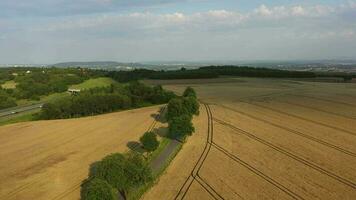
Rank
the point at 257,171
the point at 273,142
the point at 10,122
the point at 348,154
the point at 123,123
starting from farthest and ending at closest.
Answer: the point at 10,122 < the point at 123,123 < the point at 273,142 < the point at 348,154 < the point at 257,171

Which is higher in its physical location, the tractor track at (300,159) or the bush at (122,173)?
the bush at (122,173)

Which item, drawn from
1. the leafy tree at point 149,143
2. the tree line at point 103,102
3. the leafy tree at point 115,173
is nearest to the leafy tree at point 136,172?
the leafy tree at point 115,173

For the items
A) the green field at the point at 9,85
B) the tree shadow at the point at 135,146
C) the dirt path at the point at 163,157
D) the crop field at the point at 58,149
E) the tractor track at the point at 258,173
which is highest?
the tractor track at the point at 258,173

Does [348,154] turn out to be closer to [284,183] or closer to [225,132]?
[284,183]

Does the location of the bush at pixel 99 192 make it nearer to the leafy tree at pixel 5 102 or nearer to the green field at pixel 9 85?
the leafy tree at pixel 5 102

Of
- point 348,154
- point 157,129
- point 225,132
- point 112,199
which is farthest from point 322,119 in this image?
point 112,199

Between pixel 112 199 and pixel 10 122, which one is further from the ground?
pixel 112 199
